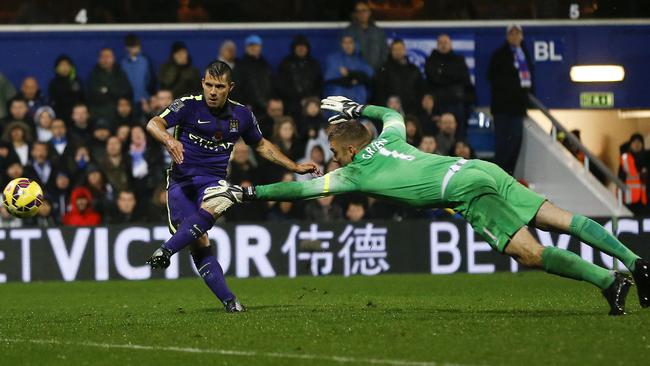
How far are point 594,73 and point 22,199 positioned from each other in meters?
12.8

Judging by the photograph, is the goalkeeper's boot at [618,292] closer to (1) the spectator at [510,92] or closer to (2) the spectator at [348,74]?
(2) the spectator at [348,74]

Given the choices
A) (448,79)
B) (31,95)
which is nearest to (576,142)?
(448,79)

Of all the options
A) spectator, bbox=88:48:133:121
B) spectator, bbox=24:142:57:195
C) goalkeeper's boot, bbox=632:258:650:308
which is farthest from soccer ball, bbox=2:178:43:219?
spectator, bbox=88:48:133:121

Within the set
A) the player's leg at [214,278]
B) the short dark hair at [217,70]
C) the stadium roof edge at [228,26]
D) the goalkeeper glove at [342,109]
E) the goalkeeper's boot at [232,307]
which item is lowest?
the goalkeeper's boot at [232,307]

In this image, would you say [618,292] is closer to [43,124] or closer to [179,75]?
[179,75]

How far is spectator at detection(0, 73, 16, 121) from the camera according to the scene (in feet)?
67.3

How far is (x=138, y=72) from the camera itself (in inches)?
803

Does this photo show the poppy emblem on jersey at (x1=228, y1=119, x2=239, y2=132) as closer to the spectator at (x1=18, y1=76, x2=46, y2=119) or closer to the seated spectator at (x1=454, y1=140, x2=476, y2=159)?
the seated spectator at (x1=454, y1=140, x2=476, y2=159)

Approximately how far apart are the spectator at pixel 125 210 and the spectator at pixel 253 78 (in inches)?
91.1

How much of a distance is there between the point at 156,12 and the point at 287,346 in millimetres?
13453

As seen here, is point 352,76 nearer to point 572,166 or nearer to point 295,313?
point 572,166

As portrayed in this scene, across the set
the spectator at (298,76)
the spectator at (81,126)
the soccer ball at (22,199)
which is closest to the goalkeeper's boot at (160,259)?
the soccer ball at (22,199)

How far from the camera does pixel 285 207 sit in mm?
19562

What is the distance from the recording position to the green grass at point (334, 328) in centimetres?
855
